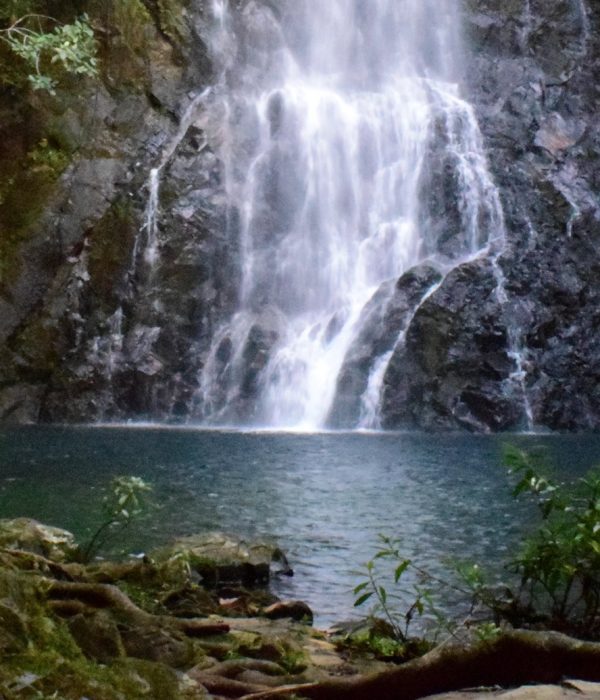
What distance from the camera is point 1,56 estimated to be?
3219 centimetres

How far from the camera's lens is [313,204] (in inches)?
1415

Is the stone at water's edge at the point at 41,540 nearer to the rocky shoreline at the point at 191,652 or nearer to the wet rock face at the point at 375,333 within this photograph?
the rocky shoreline at the point at 191,652

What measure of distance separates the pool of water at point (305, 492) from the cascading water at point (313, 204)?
7.25 metres

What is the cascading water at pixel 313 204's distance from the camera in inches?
1267

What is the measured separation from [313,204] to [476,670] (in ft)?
107

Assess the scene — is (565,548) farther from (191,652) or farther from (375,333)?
(375,333)

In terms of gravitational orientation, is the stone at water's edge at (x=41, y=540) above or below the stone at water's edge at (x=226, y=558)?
above

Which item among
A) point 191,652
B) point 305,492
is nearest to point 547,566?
point 191,652

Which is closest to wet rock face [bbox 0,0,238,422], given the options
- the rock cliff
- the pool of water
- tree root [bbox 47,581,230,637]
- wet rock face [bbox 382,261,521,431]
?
the rock cliff

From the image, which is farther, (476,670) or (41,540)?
(41,540)

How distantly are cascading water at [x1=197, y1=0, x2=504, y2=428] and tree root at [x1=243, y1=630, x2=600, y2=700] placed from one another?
26.9m

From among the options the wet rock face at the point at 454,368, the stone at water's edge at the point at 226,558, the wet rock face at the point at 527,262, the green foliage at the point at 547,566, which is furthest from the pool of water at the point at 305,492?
the wet rock face at the point at 527,262

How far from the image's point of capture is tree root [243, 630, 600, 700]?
401 cm

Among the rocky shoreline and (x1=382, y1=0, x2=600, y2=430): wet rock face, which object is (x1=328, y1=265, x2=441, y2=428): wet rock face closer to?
(x1=382, y1=0, x2=600, y2=430): wet rock face
